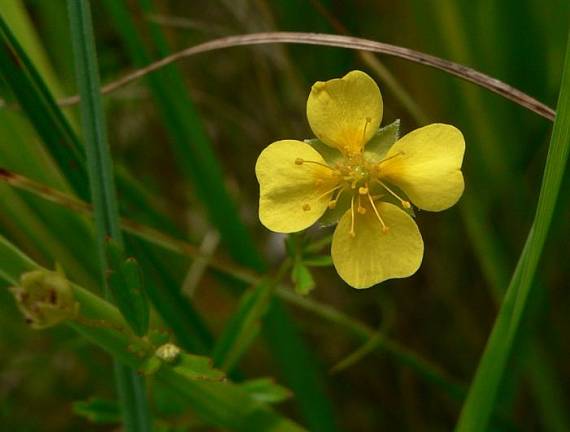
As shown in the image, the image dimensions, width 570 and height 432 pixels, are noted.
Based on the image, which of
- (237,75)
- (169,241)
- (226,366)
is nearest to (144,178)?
(237,75)

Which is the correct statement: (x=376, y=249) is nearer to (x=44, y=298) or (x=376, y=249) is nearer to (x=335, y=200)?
(x=335, y=200)

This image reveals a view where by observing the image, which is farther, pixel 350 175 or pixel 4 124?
pixel 4 124

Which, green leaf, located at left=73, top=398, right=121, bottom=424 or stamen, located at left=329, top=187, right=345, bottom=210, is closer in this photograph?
stamen, located at left=329, top=187, right=345, bottom=210

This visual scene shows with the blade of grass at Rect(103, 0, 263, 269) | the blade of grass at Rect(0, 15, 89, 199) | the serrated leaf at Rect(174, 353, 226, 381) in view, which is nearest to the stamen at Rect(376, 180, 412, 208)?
the serrated leaf at Rect(174, 353, 226, 381)

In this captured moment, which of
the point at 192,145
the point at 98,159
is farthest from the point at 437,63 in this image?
the point at 192,145

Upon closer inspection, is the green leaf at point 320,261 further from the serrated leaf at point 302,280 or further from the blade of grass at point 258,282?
the blade of grass at point 258,282

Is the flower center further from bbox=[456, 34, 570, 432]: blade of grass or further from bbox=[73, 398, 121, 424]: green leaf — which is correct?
bbox=[73, 398, 121, 424]: green leaf

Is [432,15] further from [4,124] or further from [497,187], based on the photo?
[4,124]
